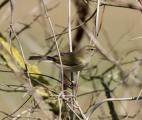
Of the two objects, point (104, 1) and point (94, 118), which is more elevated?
point (104, 1)

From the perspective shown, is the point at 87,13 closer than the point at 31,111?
No

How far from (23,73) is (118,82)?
792 mm

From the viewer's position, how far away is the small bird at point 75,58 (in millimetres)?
3334

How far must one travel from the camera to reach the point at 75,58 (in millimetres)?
3516

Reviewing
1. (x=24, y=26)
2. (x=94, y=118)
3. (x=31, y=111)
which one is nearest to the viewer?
(x=31, y=111)

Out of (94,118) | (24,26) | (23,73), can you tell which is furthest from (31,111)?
(24,26)

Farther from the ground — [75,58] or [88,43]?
[88,43]

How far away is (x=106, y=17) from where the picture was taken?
3787 mm

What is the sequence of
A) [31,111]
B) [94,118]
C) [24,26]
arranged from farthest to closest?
[24,26]
[94,118]
[31,111]

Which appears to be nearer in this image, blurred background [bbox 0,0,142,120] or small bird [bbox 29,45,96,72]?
small bird [bbox 29,45,96,72]

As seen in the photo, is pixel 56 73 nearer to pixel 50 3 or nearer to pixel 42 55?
pixel 42 55

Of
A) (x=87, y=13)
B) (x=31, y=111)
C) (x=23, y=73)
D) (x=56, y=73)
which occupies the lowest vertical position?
(x=31, y=111)

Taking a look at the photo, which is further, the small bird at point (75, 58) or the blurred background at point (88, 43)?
the blurred background at point (88, 43)

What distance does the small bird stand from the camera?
333 centimetres
